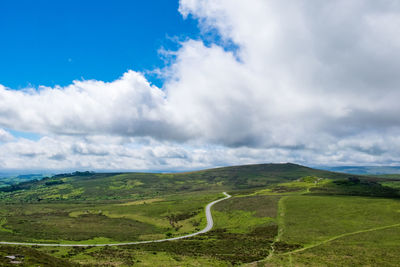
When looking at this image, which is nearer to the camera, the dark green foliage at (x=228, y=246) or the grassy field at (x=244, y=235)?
the grassy field at (x=244, y=235)

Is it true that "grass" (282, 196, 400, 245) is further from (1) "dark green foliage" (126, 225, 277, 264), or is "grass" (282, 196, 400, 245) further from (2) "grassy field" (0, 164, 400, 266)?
(1) "dark green foliage" (126, 225, 277, 264)

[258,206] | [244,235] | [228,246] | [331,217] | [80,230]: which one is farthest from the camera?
[258,206]

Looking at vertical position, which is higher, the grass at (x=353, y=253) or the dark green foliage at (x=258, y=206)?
the grass at (x=353, y=253)

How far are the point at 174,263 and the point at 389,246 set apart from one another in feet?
181

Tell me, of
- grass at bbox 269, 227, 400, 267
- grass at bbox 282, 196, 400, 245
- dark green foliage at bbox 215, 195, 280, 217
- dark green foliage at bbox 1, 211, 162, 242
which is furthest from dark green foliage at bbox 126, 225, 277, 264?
dark green foliage at bbox 1, 211, 162, 242

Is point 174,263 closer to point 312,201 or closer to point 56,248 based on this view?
point 56,248

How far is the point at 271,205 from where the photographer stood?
124938mm

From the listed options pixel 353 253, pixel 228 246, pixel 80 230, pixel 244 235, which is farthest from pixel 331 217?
pixel 80 230

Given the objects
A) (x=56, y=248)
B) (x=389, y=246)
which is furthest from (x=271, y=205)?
(x=56, y=248)

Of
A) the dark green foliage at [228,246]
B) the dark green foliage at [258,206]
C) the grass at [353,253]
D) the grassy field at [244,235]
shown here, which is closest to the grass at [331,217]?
the grassy field at [244,235]

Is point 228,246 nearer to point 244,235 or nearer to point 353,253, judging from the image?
point 244,235

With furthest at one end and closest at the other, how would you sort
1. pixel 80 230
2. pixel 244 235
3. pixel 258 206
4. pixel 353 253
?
pixel 258 206 → pixel 80 230 → pixel 244 235 → pixel 353 253

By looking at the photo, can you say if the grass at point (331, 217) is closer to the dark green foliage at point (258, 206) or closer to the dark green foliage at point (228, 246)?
the dark green foliage at point (258, 206)

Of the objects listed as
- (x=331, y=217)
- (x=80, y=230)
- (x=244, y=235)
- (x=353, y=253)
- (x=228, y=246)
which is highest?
(x=353, y=253)
